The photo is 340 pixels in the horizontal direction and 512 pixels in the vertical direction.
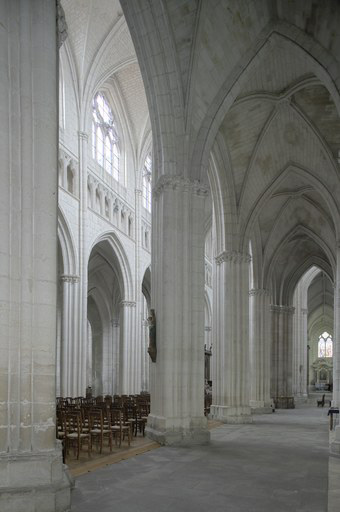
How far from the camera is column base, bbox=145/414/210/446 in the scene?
13.9 m

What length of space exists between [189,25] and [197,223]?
5297 mm

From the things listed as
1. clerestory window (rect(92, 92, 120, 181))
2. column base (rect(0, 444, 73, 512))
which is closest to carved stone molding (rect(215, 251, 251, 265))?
clerestory window (rect(92, 92, 120, 181))

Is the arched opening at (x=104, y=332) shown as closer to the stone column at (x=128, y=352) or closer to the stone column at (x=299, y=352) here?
the stone column at (x=128, y=352)

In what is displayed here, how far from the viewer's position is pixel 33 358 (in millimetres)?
7328

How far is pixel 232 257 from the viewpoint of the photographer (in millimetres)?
22922

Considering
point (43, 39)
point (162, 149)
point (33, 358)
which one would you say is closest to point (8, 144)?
point (43, 39)

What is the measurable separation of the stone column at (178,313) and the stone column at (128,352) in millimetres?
16387

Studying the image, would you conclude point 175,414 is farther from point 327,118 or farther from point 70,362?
point 327,118

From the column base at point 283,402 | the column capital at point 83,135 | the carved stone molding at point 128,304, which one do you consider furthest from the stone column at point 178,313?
the column base at point 283,402

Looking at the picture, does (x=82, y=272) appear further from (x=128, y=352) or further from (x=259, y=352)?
(x=259, y=352)

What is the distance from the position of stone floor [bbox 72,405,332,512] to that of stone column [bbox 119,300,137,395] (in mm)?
17307

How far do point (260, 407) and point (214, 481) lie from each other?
2079cm

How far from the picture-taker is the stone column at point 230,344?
2166 centimetres

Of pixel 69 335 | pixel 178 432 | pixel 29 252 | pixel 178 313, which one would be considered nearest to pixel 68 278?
pixel 69 335
